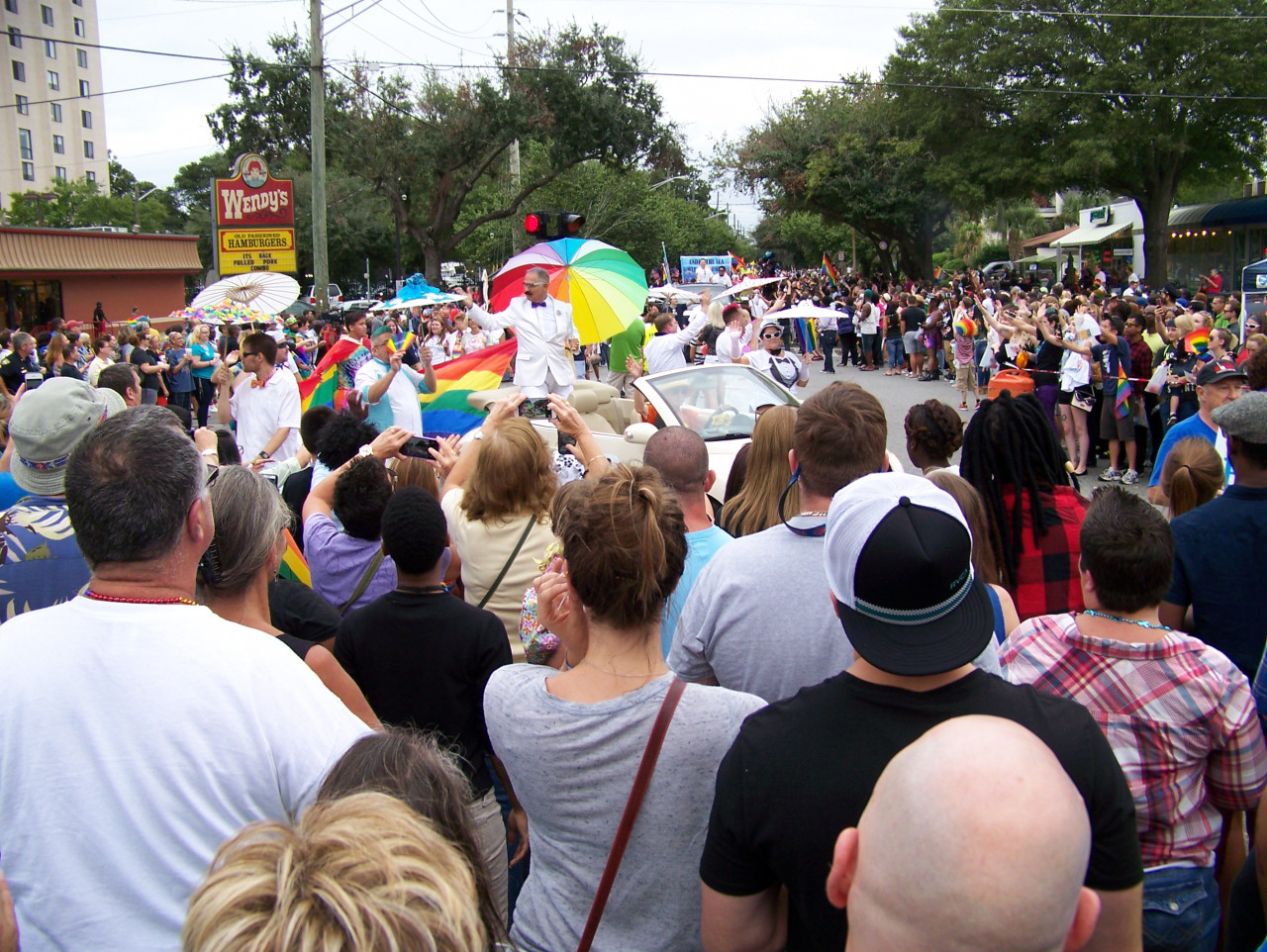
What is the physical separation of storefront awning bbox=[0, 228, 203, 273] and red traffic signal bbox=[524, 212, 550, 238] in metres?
29.8

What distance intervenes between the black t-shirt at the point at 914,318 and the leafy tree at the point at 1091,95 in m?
14.3

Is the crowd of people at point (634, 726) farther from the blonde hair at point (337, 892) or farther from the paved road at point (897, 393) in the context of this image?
the paved road at point (897, 393)

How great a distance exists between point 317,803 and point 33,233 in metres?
39.2

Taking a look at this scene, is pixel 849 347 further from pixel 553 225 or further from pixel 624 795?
pixel 624 795

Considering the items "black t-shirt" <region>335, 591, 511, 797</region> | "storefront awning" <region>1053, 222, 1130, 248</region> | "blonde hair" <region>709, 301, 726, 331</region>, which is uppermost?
"storefront awning" <region>1053, 222, 1130, 248</region>

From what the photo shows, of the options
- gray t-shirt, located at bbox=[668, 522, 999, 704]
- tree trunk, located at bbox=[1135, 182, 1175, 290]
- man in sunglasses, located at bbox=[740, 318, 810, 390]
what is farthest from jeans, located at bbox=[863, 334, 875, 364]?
gray t-shirt, located at bbox=[668, 522, 999, 704]

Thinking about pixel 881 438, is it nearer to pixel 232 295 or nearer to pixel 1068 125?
pixel 232 295

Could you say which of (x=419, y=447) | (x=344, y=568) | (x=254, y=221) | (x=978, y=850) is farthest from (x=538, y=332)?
(x=254, y=221)

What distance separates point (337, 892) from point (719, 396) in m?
7.67

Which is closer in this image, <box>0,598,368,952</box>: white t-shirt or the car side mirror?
<box>0,598,368,952</box>: white t-shirt

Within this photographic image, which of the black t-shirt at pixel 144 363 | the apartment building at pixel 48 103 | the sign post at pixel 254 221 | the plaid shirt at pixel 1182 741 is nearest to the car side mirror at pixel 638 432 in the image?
the plaid shirt at pixel 1182 741

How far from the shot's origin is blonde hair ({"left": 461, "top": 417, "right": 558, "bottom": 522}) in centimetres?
388

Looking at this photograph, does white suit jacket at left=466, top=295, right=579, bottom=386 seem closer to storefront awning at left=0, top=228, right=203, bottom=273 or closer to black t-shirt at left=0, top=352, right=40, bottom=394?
black t-shirt at left=0, top=352, right=40, bottom=394

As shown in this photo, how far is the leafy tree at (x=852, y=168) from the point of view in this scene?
42250 mm
